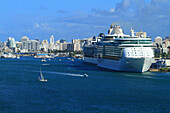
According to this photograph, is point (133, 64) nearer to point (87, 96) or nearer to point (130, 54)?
point (130, 54)

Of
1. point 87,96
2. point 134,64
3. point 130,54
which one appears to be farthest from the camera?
point 130,54

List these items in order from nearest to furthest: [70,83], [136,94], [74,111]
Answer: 1. [74,111]
2. [136,94]
3. [70,83]

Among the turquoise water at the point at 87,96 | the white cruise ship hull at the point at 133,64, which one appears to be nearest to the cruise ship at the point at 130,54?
the white cruise ship hull at the point at 133,64

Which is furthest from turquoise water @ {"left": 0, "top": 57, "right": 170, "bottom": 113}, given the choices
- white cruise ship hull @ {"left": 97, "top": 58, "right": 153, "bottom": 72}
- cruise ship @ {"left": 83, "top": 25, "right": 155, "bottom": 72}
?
cruise ship @ {"left": 83, "top": 25, "right": 155, "bottom": 72}

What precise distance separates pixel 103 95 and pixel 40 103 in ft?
17.7

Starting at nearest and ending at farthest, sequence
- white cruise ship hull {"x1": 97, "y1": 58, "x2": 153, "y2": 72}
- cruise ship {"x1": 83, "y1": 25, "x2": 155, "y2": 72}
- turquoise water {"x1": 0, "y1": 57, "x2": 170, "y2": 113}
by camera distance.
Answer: turquoise water {"x1": 0, "y1": 57, "x2": 170, "y2": 113}
white cruise ship hull {"x1": 97, "y1": 58, "x2": 153, "y2": 72}
cruise ship {"x1": 83, "y1": 25, "x2": 155, "y2": 72}

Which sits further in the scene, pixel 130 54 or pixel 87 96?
pixel 130 54

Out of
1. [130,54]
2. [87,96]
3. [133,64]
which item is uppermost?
[130,54]

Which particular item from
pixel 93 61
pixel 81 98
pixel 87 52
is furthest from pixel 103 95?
pixel 87 52

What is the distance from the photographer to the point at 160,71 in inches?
1786

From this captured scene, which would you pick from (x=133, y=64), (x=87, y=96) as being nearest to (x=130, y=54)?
(x=133, y=64)

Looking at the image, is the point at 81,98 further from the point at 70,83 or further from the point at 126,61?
the point at 126,61

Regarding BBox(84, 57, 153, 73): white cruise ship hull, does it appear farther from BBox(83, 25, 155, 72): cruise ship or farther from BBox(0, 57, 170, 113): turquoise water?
BBox(0, 57, 170, 113): turquoise water

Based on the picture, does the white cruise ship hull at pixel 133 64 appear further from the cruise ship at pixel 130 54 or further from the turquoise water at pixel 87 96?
the turquoise water at pixel 87 96
